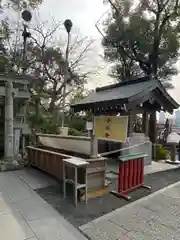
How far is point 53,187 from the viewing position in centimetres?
428

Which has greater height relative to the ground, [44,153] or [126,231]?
[44,153]

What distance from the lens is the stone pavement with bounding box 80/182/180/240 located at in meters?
2.45

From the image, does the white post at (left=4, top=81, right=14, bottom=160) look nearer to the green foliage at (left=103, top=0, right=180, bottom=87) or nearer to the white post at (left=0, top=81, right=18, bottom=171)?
the white post at (left=0, top=81, right=18, bottom=171)

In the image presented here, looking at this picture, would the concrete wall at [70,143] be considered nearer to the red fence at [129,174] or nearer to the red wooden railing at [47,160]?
the red wooden railing at [47,160]

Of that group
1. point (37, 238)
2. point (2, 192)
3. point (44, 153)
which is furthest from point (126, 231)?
point (44, 153)

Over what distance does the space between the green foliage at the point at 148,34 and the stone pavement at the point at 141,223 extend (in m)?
9.78

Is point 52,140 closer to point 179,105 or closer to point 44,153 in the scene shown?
point 44,153

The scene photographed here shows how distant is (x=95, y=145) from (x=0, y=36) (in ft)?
27.8

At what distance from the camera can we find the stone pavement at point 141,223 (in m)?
2.45

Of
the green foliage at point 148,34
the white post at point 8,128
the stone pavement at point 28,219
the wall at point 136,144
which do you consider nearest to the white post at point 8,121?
the white post at point 8,128

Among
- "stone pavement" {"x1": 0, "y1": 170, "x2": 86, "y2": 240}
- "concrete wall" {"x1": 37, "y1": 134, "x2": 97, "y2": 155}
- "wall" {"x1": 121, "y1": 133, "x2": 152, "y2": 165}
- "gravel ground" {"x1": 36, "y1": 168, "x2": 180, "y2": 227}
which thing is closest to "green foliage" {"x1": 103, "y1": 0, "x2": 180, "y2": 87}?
"wall" {"x1": 121, "y1": 133, "x2": 152, "y2": 165}

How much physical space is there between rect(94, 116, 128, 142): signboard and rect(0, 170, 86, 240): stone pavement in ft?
5.24

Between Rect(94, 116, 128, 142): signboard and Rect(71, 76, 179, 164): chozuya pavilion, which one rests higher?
Rect(71, 76, 179, 164): chozuya pavilion

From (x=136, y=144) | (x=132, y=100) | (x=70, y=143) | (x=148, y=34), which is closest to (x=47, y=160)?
(x=70, y=143)
